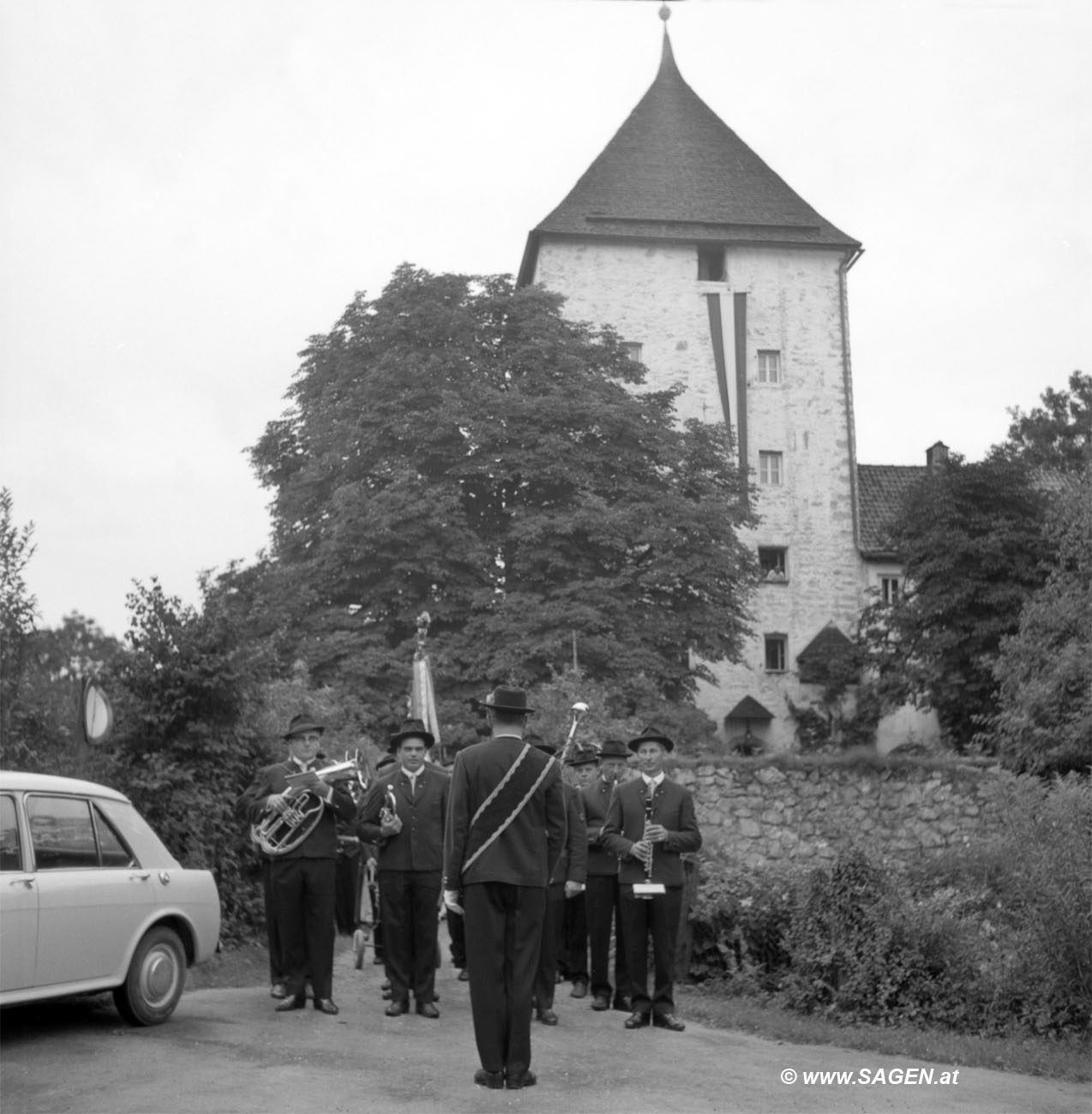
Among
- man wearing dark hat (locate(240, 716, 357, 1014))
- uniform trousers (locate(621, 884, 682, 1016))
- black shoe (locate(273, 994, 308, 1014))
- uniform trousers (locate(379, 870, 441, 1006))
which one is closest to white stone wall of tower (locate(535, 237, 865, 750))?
uniform trousers (locate(621, 884, 682, 1016))

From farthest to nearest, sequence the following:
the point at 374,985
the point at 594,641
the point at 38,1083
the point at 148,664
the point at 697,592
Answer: the point at 697,592
the point at 594,641
the point at 148,664
the point at 374,985
the point at 38,1083

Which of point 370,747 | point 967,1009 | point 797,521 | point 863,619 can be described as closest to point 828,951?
point 967,1009

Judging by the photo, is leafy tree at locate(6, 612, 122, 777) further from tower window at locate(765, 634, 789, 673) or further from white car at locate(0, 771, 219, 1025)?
tower window at locate(765, 634, 789, 673)

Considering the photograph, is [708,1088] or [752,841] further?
[752,841]

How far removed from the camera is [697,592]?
36094 mm

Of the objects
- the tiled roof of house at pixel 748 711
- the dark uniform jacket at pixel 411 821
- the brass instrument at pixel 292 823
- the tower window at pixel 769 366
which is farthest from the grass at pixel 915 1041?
the tower window at pixel 769 366

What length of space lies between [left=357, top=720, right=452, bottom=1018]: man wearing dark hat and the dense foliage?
9.31 feet

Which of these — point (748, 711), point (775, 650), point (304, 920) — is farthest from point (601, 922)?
point (775, 650)

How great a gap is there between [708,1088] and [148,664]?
720 centimetres

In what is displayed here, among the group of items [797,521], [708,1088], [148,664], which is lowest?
[708,1088]

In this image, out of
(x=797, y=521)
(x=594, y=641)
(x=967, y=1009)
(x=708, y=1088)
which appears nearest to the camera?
(x=708, y=1088)

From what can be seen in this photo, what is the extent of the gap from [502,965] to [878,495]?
46313 mm

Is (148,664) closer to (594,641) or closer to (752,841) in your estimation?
(752,841)

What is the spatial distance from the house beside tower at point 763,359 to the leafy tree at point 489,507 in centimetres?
1013
